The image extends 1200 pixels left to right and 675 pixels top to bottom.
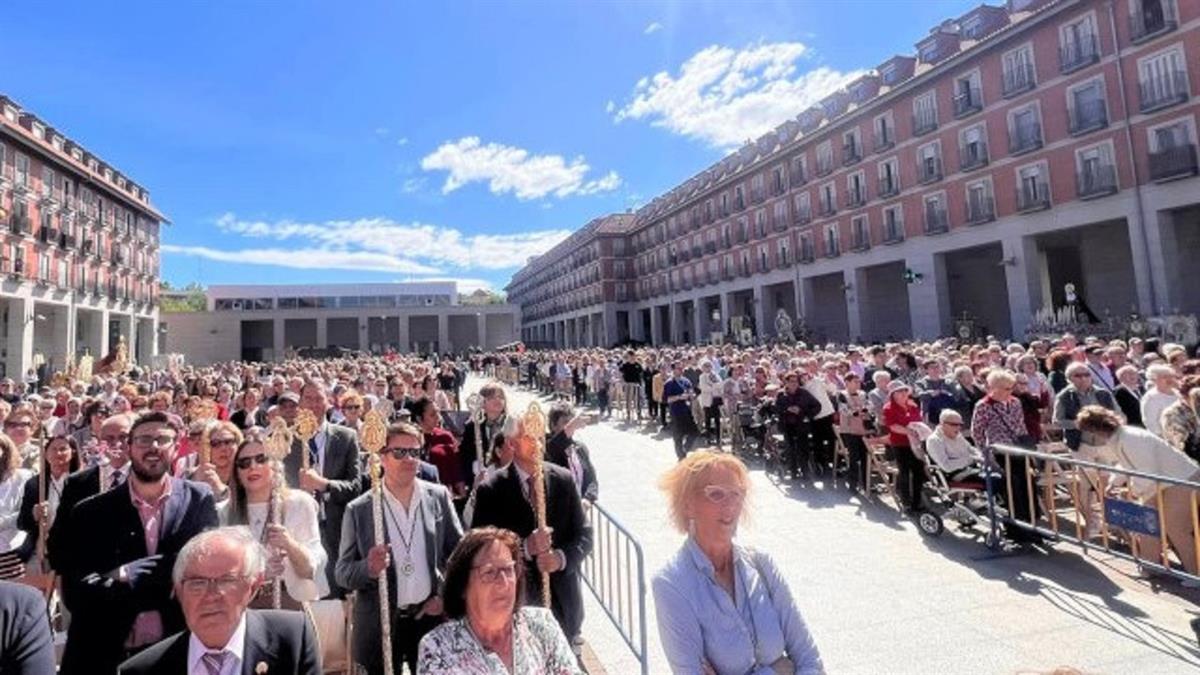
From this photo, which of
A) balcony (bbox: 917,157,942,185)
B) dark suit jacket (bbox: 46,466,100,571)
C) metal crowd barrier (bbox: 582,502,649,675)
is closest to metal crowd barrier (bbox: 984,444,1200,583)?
metal crowd barrier (bbox: 582,502,649,675)

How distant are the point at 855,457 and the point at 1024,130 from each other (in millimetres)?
27609

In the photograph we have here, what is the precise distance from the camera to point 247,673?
82.9 inches

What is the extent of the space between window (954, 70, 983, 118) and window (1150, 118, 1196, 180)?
25.5 ft

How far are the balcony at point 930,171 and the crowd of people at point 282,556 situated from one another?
113ft

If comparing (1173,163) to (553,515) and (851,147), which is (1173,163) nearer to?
(851,147)

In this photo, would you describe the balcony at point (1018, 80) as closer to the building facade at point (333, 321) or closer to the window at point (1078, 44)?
the window at point (1078, 44)

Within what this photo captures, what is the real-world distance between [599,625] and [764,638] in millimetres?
3329

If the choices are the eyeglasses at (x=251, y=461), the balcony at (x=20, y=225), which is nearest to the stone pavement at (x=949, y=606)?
the eyeglasses at (x=251, y=461)

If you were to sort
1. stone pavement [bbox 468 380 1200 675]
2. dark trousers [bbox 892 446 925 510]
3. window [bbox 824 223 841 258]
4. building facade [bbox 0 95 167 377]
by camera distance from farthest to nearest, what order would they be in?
1. window [bbox 824 223 841 258]
2. building facade [bbox 0 95 167 377]
3. dark trousers [bbox 892 446 925 510]
4. stone pavement [bbox 468 380 1200 675]

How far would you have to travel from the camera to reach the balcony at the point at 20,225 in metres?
33.0

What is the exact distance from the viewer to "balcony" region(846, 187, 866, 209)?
3772 cm

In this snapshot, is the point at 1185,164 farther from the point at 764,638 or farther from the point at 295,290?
the point at 295,290

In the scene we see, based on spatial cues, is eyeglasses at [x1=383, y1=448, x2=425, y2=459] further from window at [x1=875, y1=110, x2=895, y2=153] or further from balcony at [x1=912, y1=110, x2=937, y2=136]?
window at [x1=875, y1=110, x2=895, y2=153]

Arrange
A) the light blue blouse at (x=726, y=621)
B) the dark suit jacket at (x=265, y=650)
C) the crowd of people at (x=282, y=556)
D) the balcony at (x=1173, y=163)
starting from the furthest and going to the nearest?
1. the balcony at (x=1173, y=163)
2. the light blue blouse at (x=726, y=621)
3. the crowd of people at (x=282, y=556)
4. the dark suit jacket at (x=265, y=650)
